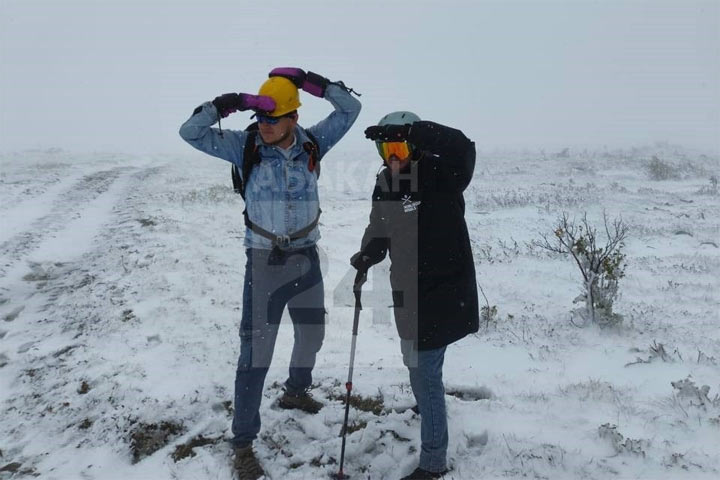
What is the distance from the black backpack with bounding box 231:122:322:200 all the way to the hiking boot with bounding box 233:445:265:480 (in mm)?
2131

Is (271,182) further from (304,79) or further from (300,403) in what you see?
(300,403)

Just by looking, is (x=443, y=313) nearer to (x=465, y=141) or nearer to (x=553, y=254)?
(x=465, y=141)

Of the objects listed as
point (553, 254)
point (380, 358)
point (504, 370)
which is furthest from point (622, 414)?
point (553, 254)

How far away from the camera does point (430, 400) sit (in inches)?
135

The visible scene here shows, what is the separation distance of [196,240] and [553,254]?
823 cm

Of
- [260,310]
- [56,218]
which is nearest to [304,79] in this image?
[260,310]

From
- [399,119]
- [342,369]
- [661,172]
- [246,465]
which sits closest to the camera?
[399,119]

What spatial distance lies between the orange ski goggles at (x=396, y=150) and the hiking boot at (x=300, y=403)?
106 inches

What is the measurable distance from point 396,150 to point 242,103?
1.29 metres

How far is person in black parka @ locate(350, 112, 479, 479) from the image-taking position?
10.6 ft

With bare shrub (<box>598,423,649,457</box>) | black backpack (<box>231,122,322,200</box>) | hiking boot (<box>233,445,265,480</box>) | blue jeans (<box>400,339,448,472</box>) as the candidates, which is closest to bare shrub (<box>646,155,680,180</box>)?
bare shrub (<box>598,423,649,457</box>)

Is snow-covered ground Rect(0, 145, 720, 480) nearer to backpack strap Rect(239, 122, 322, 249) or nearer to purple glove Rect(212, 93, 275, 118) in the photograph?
backpack strap Rect(239, 122, 322, 249)

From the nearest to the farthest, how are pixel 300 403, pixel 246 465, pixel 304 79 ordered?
pixel 246 465, pixel 304 79, pixel 300 403

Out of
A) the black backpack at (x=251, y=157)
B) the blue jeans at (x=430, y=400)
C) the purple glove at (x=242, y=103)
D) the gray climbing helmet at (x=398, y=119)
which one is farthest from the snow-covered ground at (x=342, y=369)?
the purple glove at (x=242, y=103)
